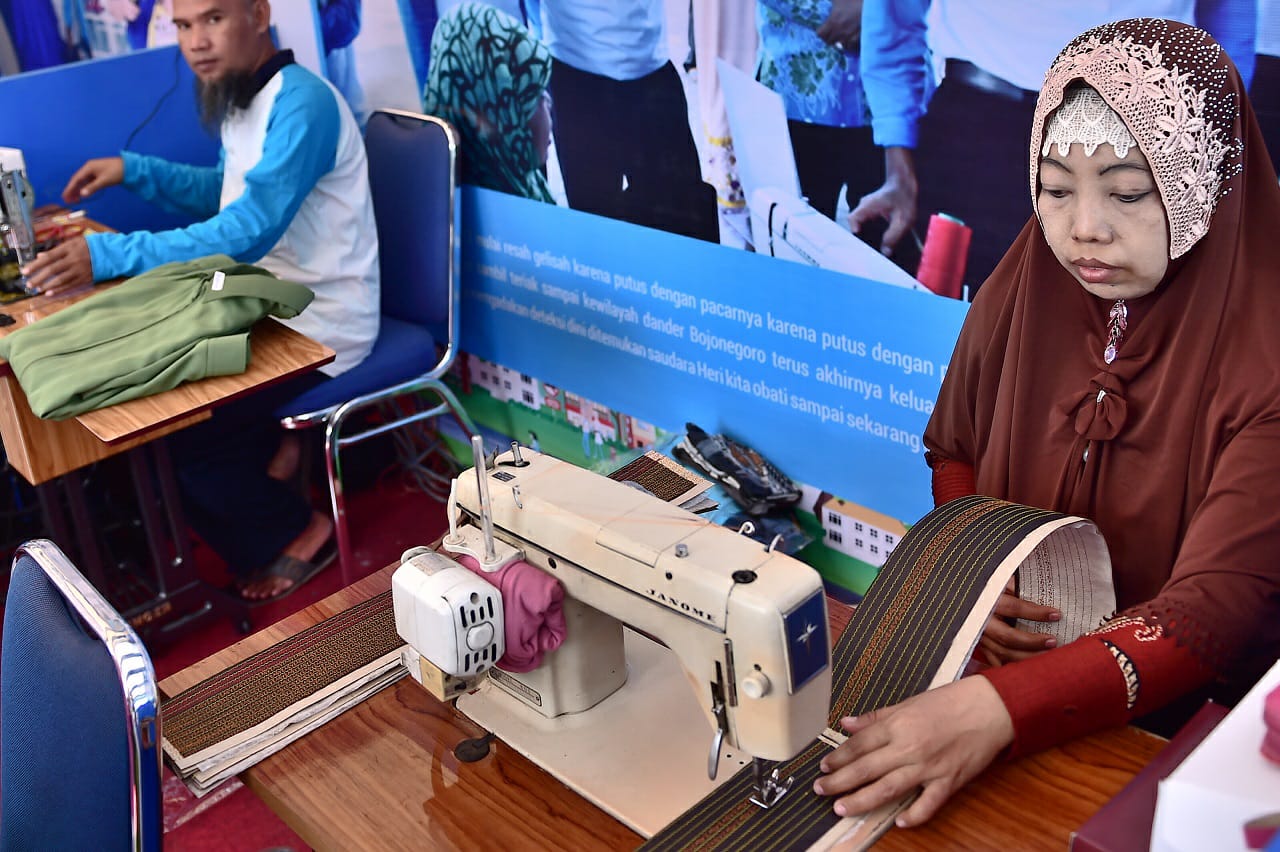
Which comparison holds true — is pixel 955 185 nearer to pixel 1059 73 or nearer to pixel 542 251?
pixel 1059 73

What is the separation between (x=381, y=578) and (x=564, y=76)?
1.63 metres

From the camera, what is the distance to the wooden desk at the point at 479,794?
118 centimetres

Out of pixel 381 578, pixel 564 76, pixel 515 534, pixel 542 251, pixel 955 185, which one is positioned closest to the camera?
pixel 515 534

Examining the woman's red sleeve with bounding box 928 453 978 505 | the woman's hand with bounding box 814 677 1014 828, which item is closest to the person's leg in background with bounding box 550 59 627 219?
the woman's red sleeve with bounding box 928 453 978 505

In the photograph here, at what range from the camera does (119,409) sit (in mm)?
2271

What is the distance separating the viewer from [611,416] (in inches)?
126

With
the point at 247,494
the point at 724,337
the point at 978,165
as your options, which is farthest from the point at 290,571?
the point at 978,165

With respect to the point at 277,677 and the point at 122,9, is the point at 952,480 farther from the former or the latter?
the point at 122,9

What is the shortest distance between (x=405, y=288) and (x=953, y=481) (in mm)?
1905

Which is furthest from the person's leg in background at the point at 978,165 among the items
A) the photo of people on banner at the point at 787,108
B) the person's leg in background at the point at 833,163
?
the person's leg in background at the point at 833,163

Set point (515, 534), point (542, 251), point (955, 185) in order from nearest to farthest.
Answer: point (515, 534) < point (955, 185) < point (542, 251)

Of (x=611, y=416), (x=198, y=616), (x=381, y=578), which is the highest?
(x=381, y=578)

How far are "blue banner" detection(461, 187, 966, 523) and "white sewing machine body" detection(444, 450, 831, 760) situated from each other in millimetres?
1198

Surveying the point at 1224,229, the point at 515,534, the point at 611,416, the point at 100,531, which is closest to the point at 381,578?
the point at 515,534
